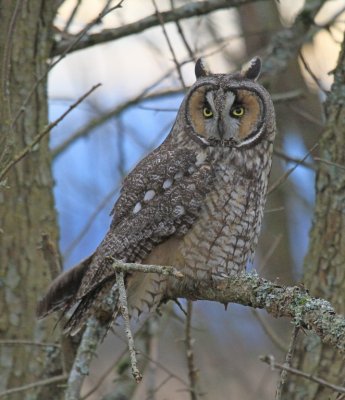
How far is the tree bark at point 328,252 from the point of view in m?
3.55

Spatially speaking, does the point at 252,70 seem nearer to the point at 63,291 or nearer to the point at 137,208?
the point at 137,208

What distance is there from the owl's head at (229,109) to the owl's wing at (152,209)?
0.47 ft

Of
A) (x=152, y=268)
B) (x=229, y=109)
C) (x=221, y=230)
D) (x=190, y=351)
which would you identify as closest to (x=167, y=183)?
(x=221, y=230)

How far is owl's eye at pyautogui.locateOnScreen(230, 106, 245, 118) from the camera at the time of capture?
3548mm

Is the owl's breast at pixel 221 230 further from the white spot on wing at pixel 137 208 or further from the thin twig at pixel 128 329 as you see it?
the thin twig at pixel 128 329

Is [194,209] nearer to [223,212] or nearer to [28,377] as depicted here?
[223,212]

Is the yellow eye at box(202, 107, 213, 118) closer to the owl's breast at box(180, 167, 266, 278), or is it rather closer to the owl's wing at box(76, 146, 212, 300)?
the owl's wing at box(76, 146, 212, 300)

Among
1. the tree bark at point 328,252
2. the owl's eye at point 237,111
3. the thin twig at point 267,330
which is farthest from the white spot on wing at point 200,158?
the thin twig at point 267,330

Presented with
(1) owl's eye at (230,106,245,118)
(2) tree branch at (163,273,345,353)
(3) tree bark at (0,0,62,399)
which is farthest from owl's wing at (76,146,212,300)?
(3) tree bark at (0,0,62,399)

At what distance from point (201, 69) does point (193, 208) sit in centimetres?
71

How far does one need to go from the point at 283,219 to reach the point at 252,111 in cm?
299

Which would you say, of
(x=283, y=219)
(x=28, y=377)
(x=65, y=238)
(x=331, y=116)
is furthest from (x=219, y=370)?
(x=331, y=116)

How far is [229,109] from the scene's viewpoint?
3.52 m

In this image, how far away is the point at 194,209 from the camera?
335 centimetres
